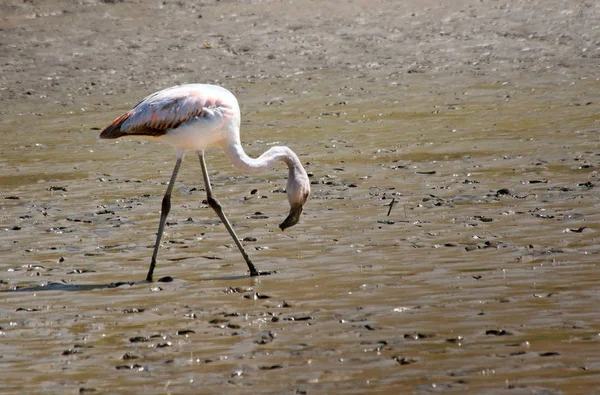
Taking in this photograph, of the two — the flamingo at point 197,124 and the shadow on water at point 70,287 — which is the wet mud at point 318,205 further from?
the flamingo at point 197,124

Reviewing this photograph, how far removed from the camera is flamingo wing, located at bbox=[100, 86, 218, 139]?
773cm

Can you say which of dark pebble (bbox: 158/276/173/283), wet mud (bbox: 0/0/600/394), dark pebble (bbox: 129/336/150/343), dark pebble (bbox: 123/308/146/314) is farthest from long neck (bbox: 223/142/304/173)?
dark pebble (bbox: 129/336/150/343)

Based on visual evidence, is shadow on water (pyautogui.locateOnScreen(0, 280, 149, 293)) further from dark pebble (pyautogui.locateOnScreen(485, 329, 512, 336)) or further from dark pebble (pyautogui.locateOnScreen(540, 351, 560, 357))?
dark pebble (pyautogui.locateOnScreen(540, 351, 560, 357))

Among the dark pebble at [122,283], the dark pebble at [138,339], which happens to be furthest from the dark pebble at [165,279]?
the dark pebble at [138,339]

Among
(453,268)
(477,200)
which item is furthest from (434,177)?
(453,268)

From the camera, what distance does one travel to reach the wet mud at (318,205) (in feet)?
18.1

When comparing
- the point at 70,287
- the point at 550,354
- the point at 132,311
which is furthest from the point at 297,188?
the point at 550,354

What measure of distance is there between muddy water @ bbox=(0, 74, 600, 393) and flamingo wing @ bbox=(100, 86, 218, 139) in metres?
0.93

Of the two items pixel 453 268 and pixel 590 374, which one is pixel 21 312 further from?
pixel 590 374

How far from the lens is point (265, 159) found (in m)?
7.66

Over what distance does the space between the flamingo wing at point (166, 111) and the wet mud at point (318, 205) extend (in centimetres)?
93

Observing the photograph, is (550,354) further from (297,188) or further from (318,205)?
(318,205)

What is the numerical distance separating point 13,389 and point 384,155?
6995 mm

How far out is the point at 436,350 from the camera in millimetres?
5418
